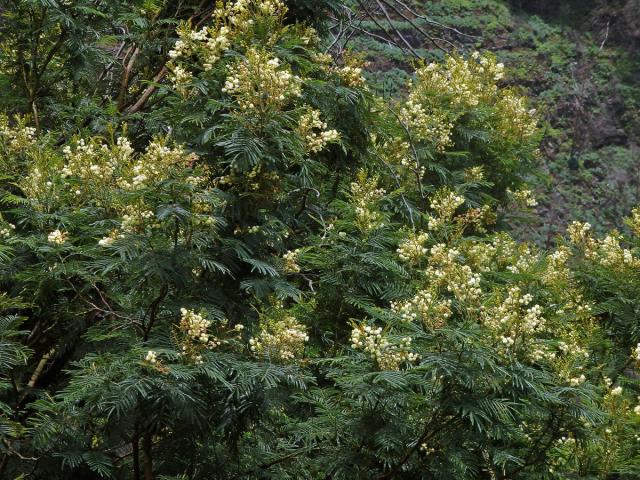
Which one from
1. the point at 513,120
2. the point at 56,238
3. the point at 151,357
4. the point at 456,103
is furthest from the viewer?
the point at 513,120

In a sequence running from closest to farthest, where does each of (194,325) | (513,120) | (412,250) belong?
(194,325) → (412,250) → (513,120)

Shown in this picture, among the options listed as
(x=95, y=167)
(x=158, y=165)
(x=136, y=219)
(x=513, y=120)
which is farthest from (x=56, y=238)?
(x=513, y=120)

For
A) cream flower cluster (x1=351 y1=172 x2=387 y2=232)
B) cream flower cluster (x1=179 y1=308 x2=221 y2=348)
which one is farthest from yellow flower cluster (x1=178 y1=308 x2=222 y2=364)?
cream flower cluster (x1=351 y1=172 x2=387 y2=232)

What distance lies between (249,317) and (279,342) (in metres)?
0.36

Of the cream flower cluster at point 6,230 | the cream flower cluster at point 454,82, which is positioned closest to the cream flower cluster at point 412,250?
the cream flower cluster at point 6,230

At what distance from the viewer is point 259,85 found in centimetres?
299

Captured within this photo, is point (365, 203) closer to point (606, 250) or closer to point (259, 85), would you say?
point (259, 85)

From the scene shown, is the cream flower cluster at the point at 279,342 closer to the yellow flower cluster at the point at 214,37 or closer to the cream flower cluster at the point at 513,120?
the yellow flower cluster at the point at 214,37

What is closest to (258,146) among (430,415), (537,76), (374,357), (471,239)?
(374,357)

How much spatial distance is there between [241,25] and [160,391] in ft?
5.43

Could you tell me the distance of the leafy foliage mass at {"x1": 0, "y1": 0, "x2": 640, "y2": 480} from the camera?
296 cm

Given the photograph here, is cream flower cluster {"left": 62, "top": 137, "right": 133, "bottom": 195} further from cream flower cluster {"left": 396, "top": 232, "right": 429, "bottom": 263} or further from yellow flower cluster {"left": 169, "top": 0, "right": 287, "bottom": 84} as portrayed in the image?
cream flower cluster {"left": 396, "top": 232, "right": 429, "bottom": 263}

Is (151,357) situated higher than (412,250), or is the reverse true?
(412,250)

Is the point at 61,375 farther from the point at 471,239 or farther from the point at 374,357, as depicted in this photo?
the point at 471,239
